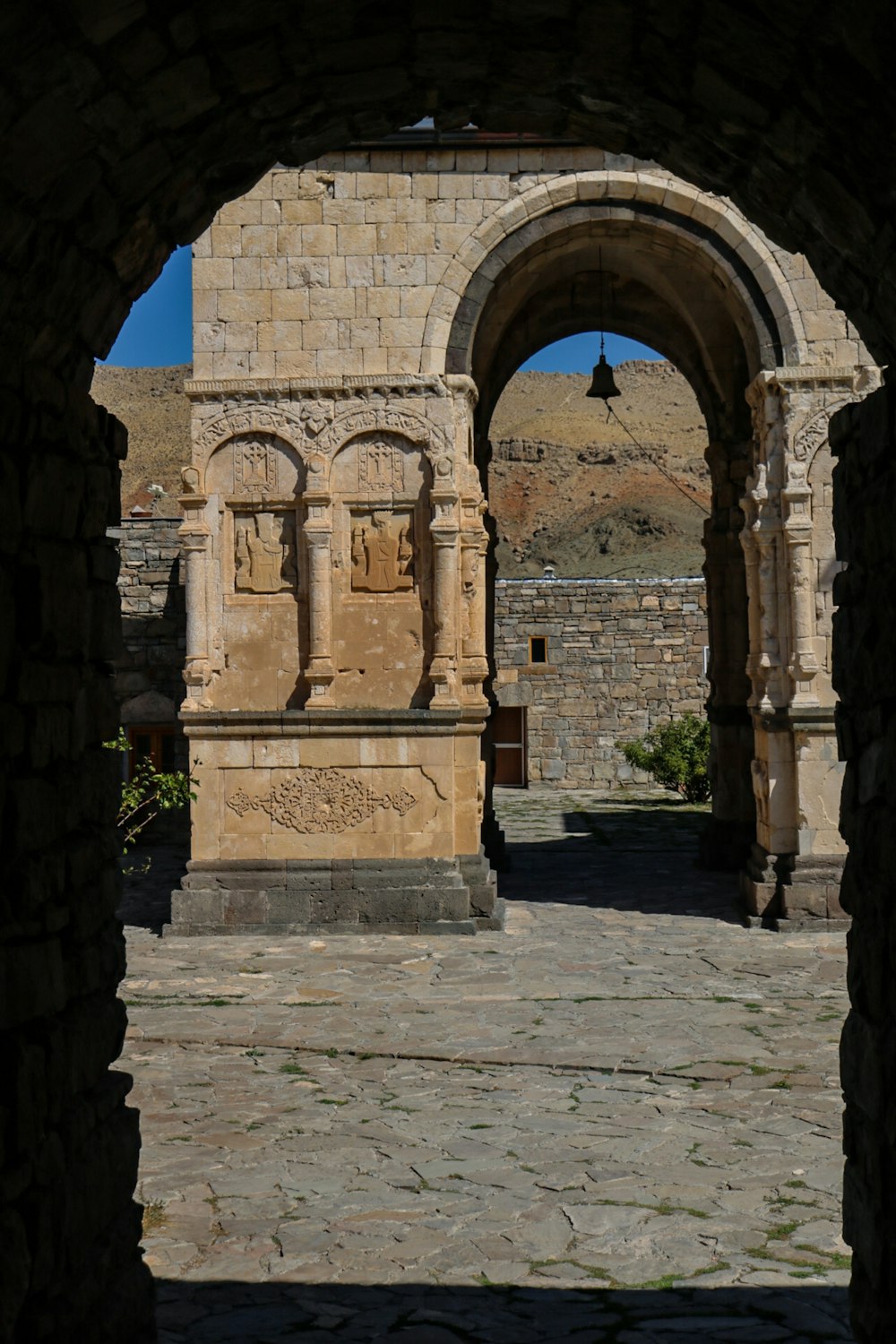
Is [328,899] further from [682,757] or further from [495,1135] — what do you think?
[682,757]

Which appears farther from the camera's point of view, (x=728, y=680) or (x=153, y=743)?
(x=153, y=743)

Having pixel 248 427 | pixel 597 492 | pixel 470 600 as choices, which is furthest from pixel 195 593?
pixel 597 492

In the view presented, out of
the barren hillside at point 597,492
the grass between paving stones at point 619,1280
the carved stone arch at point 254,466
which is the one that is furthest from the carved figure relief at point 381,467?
the barren hillside at point 597,492

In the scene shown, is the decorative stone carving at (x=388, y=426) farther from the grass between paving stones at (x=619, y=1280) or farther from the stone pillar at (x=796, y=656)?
the grass between paving stones at (x=619, y=1280)

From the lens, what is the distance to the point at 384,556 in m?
11.6

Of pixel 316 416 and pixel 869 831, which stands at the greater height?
pixel 316 416

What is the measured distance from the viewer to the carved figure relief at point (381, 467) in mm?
11555

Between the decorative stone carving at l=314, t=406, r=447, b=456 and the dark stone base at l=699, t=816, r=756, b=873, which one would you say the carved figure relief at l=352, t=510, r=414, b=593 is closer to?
the decorative stone carving at l=314, t=406, r=447, b=456

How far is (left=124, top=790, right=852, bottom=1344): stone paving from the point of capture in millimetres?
4492

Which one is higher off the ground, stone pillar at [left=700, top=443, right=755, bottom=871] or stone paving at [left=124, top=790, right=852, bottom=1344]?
stone pillar at [left=700, top=443, right=755, bottom=871]

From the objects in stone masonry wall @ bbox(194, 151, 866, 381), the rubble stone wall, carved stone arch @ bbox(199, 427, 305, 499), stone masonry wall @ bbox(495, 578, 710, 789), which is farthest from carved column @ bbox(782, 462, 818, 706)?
stone masonry wall @ bbox(495, 578, 710, 789)

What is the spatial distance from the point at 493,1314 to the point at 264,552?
8043 mm

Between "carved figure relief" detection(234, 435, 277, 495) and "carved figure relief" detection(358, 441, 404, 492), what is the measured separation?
75 centimetres

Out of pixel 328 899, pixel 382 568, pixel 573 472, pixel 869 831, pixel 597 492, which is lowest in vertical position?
pixel 328 899
